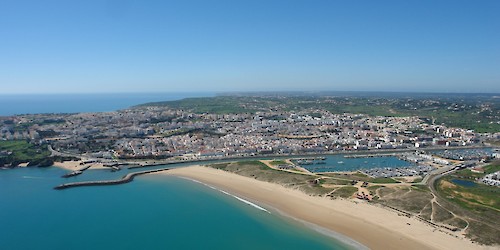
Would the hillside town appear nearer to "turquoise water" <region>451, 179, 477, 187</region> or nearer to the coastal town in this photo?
the coastal town

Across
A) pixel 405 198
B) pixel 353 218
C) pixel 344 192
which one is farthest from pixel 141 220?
pixel 405 198

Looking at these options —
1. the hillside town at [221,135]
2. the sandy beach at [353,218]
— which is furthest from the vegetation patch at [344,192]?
the hillside town at [221,135]

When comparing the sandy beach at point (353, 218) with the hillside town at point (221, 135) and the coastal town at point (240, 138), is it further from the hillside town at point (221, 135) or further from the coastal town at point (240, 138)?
the hillside town at point (221, 135)

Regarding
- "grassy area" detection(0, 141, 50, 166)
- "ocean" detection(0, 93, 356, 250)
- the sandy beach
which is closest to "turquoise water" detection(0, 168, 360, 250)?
"ocean" detection(0, 93, 356, 250)

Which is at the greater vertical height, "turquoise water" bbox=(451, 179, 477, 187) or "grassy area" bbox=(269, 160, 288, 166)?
"grassy area" bbox=(269, 160, 288, 166)

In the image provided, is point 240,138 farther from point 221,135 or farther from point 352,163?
point 352,163
